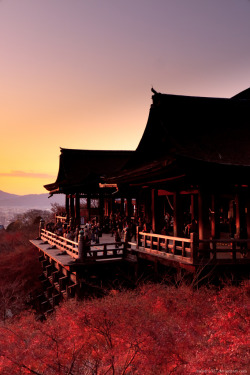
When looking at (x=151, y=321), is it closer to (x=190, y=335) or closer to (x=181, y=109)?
(x=190, y=335)

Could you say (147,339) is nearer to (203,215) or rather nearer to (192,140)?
(203,215)

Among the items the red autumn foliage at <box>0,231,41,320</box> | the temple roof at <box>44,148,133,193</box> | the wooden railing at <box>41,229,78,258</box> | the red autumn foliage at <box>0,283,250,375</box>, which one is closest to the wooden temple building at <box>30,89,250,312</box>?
the wooden railing at <box>41,229,78,258</box>

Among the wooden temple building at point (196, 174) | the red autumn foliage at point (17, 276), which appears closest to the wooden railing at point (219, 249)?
the wooden temple building at point (196, 174)

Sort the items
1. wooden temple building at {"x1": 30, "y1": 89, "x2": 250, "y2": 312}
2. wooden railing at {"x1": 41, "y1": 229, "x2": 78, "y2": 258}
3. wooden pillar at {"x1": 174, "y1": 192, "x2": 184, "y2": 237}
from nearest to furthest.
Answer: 1. wooden temple building at {"x1": 30, "y1": 89, "x2": 250, "y2": 312}
2. wooden pillar at {"x1": 174, "y1": 192, "x2": 184, "y2": 237}
3. wooden railing at {"x1": 41, "y1": 229, "x2": 78, "y2": 258}

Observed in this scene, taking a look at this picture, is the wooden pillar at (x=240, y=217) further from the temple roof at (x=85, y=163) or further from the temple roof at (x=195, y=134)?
the temple roof at (x=85, y=163)

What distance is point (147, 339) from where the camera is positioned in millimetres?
8727

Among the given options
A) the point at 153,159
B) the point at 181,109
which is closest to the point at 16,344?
the point at 153,159

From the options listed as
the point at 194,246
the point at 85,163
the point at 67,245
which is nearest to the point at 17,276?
the point at 85,163

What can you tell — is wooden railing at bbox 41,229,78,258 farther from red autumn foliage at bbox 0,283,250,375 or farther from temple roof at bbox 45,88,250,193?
red autumn foliage at bbox 0,283,250,375

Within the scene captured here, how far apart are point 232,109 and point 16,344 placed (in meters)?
13.8

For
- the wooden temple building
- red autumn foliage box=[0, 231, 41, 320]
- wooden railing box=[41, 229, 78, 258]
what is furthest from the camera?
red autumn foliage box=[0, 231, 41, 320]

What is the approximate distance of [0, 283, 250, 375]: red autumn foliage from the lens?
7.80m

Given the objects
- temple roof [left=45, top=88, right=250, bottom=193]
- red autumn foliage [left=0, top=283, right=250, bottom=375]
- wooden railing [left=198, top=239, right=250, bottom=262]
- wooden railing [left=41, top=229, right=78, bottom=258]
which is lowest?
red autumn foliage [left=0, top=283, right=250, bottom=375]

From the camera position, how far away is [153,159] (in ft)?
57.3
